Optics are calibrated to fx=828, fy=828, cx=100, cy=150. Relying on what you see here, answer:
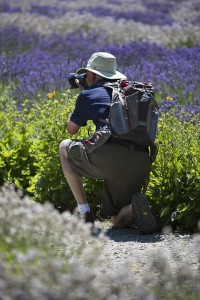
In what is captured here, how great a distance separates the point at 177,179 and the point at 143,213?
1.07 feet

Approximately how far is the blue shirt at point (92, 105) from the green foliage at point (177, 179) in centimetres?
55

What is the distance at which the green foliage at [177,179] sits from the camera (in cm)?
541

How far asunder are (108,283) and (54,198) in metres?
3.19

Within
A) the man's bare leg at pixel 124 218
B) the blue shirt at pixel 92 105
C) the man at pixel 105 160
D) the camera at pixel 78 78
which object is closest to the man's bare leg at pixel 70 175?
the man at pixel 105 160

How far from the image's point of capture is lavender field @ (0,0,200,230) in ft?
18.3

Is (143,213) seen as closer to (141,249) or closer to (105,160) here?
(105,160)

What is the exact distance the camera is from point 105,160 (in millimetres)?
5312

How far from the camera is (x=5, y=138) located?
6.65 m

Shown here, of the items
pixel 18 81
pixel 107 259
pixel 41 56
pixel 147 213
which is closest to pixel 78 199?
pixel 147 213

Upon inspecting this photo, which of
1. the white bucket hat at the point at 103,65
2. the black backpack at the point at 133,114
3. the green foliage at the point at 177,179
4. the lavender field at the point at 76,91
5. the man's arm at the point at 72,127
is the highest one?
the white bucket hat at the point at 103,65

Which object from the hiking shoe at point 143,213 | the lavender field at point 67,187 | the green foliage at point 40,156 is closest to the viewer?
the lavender field at point 67,187

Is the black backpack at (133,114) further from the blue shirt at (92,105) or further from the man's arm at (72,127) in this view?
the man's arm at (72,127)

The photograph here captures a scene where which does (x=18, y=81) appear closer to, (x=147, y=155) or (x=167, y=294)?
(x=147, y=155)

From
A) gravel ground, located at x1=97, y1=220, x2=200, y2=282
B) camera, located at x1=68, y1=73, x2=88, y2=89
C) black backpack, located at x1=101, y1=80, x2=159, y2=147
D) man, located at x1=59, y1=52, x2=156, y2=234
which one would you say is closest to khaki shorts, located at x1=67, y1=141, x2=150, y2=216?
man, located at x1=59, y1=52, x2=156, y2=234
